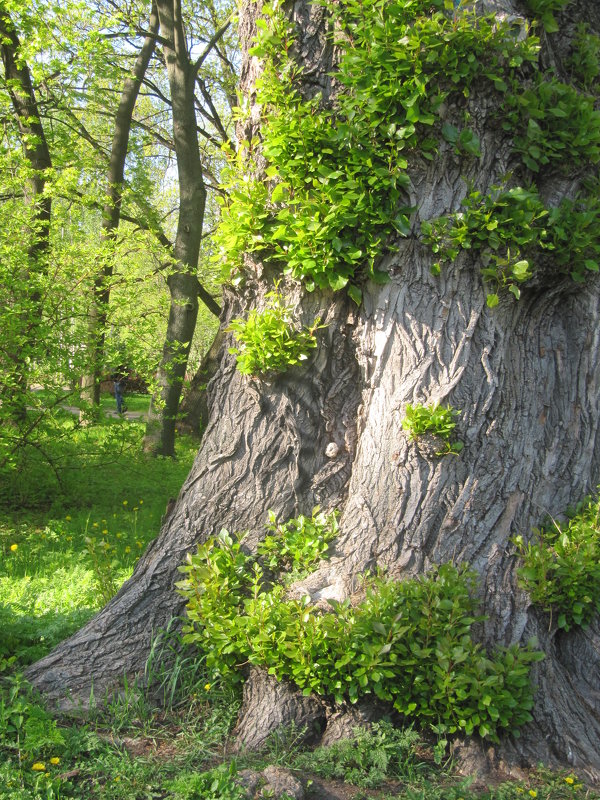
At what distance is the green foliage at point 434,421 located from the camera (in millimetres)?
3068

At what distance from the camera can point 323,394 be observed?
3.52m

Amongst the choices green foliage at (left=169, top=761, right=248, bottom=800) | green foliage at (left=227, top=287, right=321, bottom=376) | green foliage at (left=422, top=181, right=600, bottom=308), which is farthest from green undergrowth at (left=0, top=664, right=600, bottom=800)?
green foliage at (left=422, top=181, right=600, bottom=308)

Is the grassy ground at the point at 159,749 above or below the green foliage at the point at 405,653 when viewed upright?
below

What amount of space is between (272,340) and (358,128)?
1086 millimetres

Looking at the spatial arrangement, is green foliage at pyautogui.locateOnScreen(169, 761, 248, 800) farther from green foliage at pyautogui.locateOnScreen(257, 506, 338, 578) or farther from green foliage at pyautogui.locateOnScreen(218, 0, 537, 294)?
Answer: green foliage at pyautogui.locateOnScreen(218, 0, 537, 294)

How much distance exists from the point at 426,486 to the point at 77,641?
6.46 feet

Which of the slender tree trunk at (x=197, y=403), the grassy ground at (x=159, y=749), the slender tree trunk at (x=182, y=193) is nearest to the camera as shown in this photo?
the grassy ground at (x=159, y=749)

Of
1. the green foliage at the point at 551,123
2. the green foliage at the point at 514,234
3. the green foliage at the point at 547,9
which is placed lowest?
the green foliage at the point at 514,234

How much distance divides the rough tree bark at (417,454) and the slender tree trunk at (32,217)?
295 centimetres

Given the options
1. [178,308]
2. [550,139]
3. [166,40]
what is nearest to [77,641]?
[550,139]

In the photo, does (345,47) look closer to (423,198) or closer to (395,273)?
(423,198)

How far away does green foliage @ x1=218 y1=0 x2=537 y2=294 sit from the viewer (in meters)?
2.99

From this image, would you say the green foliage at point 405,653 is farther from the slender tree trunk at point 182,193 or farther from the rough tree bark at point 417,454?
the slender tree trunk at point 182,193

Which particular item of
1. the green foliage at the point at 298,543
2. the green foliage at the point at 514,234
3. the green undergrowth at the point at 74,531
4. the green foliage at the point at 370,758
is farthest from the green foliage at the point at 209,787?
the green foliage at the point at 514,234
